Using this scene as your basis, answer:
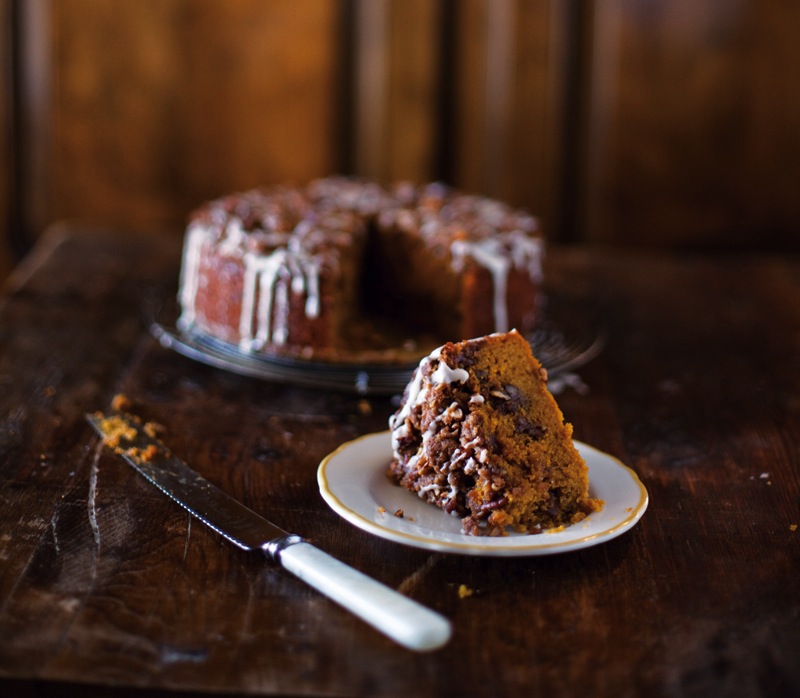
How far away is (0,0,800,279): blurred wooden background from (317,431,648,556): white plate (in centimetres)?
249

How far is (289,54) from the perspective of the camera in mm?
3805

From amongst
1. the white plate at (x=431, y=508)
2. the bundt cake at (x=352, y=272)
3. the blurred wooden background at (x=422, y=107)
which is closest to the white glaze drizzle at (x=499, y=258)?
the bundt cake at (x=352, y=272)

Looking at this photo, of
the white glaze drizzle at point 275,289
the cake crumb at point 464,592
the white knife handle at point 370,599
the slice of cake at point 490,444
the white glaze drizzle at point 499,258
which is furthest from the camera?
the white glaze drizzle at point 499,258

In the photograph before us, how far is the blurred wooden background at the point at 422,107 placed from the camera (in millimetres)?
3723

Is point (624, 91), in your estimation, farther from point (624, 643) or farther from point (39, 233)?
point (624, 643)

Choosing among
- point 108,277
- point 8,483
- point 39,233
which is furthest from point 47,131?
point 8,483

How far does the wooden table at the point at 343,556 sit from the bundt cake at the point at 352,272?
6.9 inches

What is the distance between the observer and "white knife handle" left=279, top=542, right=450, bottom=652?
107cm

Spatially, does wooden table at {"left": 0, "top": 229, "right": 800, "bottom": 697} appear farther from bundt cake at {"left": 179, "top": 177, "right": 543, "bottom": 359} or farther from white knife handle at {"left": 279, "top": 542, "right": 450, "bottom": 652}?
bundt cake at {"left": 179, "top": 177, "right": 543, "bottom": 359}

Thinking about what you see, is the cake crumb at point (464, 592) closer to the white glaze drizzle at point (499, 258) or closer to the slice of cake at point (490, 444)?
the slice of cake at point (490, 444)

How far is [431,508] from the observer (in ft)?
4.54

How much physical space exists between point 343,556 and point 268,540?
3.6 inches

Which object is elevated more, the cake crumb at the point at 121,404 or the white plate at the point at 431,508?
the white plate at the point at 431,508

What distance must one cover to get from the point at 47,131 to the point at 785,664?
11.2ft
